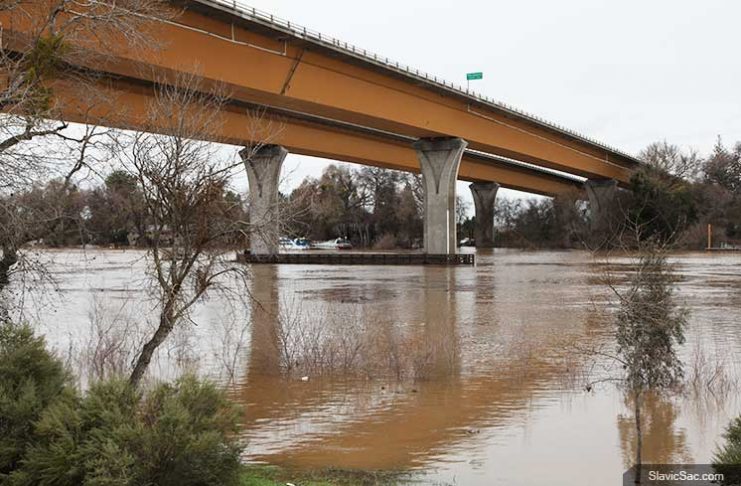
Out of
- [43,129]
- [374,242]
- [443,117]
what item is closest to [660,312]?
[43,129]

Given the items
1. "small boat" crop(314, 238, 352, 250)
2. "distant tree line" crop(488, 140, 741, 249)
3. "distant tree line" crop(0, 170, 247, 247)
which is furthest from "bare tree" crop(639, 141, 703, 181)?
"distant tree line" crop(0, 170, 247, 247)

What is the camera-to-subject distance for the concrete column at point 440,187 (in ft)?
187

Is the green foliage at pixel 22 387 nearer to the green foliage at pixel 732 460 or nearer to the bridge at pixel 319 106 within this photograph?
the bridge at pixel 319 106

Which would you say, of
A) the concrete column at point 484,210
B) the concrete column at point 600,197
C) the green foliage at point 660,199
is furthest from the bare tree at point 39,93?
the concrete column at point 484,210

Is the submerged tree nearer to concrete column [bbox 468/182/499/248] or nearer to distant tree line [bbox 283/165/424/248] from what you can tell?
concrete column [bbox 468/182/499/248]

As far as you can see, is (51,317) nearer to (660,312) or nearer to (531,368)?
(531,368)

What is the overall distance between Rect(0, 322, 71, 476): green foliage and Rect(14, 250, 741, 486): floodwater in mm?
3198

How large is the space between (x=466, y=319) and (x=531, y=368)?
309 inches

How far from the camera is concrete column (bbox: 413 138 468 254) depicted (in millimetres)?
57031

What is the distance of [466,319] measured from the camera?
23.1 metres

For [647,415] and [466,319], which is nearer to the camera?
[647,415]

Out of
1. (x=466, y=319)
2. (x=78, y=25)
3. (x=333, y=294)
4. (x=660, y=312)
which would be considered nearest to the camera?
(x=78, y=25)

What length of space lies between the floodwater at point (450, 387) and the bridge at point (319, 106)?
300 cm

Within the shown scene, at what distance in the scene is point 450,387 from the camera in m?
13.8
